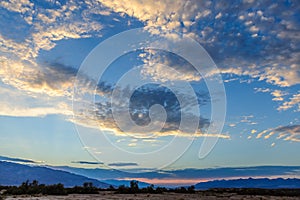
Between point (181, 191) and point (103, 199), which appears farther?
point (181, 191)

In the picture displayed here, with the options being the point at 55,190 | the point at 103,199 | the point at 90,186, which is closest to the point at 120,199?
the point at 103,199

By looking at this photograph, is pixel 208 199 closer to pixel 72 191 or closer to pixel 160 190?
pixel 160 190

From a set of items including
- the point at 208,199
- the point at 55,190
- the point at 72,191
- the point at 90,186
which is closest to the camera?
→ the point at 208,199

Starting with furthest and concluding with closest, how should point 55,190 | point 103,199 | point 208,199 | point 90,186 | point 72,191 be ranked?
point 90,186 < point 72,191 < point 55,190 < point 208,199 < point 103,199

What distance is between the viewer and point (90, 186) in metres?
68.9

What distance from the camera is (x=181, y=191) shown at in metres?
71.8

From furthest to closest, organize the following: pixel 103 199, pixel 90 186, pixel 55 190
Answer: pixel 90 186 → pixel 55 190 → pixel 103 199

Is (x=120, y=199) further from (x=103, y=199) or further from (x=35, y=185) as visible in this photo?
(x=35, y=185)

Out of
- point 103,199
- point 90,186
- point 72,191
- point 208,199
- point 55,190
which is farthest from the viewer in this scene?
point 90,186

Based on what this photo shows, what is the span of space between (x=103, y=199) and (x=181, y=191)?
29.0 metres

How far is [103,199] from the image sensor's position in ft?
154

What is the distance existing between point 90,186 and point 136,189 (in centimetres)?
975

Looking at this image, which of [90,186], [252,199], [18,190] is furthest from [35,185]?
[252,199]

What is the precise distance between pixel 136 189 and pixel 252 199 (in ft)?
84.5
